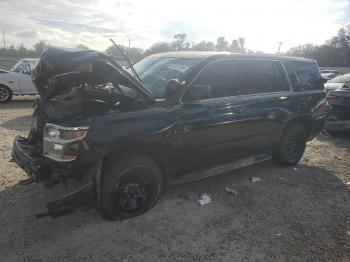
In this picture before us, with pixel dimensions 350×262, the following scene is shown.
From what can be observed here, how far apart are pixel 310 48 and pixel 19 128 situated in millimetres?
60547

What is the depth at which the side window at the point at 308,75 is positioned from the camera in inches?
241

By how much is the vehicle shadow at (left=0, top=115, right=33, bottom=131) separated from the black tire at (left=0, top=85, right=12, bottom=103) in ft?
12.4

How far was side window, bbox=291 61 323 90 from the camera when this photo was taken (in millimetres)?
6129

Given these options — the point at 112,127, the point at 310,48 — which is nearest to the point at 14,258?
→ the point at 112,127

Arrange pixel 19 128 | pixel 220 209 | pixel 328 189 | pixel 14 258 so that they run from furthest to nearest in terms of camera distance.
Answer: pixel 19 128, pixel 328 189, pixel 220 209, pixel 14 258

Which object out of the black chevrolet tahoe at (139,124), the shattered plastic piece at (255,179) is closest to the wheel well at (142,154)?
the black chevrolet tahoe at (139,124)

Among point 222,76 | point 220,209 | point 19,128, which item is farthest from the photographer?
point 19,128

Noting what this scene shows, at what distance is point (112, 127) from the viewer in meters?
3.78

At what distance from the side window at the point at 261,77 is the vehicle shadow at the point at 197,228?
1463 millimetres

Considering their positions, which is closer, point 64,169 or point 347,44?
point 64,169

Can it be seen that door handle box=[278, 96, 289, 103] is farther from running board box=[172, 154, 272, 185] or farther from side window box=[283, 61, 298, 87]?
running board box=[172, 154, 272, 185]

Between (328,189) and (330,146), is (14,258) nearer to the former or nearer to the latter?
(328,189)

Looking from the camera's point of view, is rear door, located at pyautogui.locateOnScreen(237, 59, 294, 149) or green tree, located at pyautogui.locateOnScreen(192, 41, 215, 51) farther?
green tree, located at pyautogui.locateOnScreen(192, 41, 215, 51)

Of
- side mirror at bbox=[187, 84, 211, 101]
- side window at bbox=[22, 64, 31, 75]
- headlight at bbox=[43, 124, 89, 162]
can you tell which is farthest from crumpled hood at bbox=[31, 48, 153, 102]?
side window at bbox=[22, 64, 31, 75]
